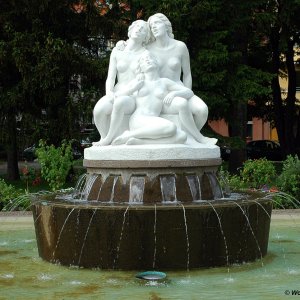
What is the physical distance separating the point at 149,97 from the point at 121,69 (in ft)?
2.66

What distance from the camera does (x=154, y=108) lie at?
9.27 metres

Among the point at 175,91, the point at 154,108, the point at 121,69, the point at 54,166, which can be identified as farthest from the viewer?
the point at 54,166

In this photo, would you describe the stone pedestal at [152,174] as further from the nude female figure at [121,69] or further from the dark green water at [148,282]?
the dark green water at [148,282]

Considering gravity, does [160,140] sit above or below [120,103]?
below

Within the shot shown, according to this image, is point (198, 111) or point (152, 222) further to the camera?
point (198, 111)

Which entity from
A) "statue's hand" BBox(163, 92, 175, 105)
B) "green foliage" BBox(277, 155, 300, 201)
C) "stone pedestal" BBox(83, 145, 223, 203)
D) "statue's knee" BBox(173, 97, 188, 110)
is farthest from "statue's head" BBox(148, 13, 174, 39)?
"green foliage" BBox(277, 155, 300, 201)

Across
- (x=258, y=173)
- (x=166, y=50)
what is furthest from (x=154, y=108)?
(x=258, y=173)

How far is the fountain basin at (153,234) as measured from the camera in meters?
7.73

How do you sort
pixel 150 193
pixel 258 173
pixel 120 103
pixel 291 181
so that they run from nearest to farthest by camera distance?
pixel 150 193, pixel 120 103, pixel 291 181, pixel 258 173

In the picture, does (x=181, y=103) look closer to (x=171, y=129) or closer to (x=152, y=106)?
(x=152, y=106)

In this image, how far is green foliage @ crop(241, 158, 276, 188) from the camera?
1638 cm

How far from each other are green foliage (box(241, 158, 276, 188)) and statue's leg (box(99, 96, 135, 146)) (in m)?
7.73

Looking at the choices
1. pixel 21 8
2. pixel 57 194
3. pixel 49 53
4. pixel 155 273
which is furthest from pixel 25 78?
pixel 155 273

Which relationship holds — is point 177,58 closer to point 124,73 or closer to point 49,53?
point 124,73
